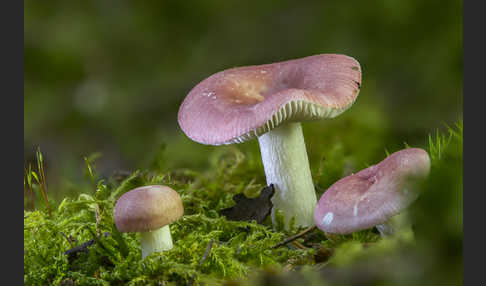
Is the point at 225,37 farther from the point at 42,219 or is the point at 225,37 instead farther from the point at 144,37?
the point at 42,219

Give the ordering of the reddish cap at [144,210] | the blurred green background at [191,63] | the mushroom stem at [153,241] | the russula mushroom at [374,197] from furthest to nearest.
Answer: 1. the blurred green background at [191,63]
2. the mushroom stem at [153,241]
3. the reddish cap at [144,210]
4. the russula mushroom at [374,197]

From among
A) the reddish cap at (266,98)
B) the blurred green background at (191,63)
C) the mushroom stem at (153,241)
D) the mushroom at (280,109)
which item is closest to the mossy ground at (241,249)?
the mushroom stem at (153,241)

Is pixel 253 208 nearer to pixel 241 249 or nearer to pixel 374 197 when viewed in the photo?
pixel 241 249

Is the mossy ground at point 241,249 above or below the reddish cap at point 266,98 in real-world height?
below

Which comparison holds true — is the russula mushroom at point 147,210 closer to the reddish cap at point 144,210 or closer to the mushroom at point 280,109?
the reddish cap at point 144,210

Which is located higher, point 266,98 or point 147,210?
point 266,98

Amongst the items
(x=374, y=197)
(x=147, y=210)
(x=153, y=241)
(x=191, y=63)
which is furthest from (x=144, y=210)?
(x=191, y=63)
